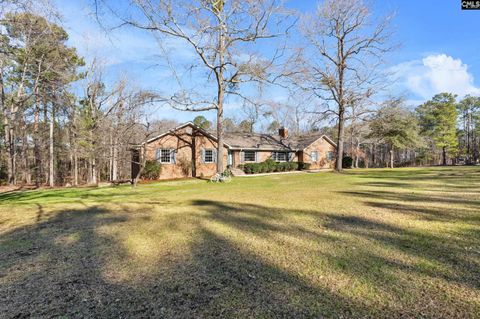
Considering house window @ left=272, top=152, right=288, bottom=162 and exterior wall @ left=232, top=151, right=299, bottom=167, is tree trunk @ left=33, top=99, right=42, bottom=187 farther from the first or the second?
house window @ left=272, top=152, right=288, bottom=162

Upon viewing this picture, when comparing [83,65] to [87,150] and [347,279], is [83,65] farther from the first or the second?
[347,279]

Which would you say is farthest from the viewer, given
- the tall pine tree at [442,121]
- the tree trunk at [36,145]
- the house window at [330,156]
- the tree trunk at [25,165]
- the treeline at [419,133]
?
the tall pine tree at [442,121]

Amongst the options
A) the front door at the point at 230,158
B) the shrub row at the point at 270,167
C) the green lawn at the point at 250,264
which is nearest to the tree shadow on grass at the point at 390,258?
the green lawn at the point at 250,264

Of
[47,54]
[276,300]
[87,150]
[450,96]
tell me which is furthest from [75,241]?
[450,96]

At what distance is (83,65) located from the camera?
22.4 m

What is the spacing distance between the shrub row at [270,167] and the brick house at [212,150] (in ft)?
2.85

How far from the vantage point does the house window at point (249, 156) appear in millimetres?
26000

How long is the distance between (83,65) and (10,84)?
5.33m

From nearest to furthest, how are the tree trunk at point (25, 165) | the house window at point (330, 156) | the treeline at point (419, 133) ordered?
the tree trunk at point (25, 165) → the treeline at point (419, 133) → the house window at point (330, 156)

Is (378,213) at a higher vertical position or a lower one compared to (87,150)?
lower

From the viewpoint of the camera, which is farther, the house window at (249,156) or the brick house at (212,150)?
the house window at (249,156)
